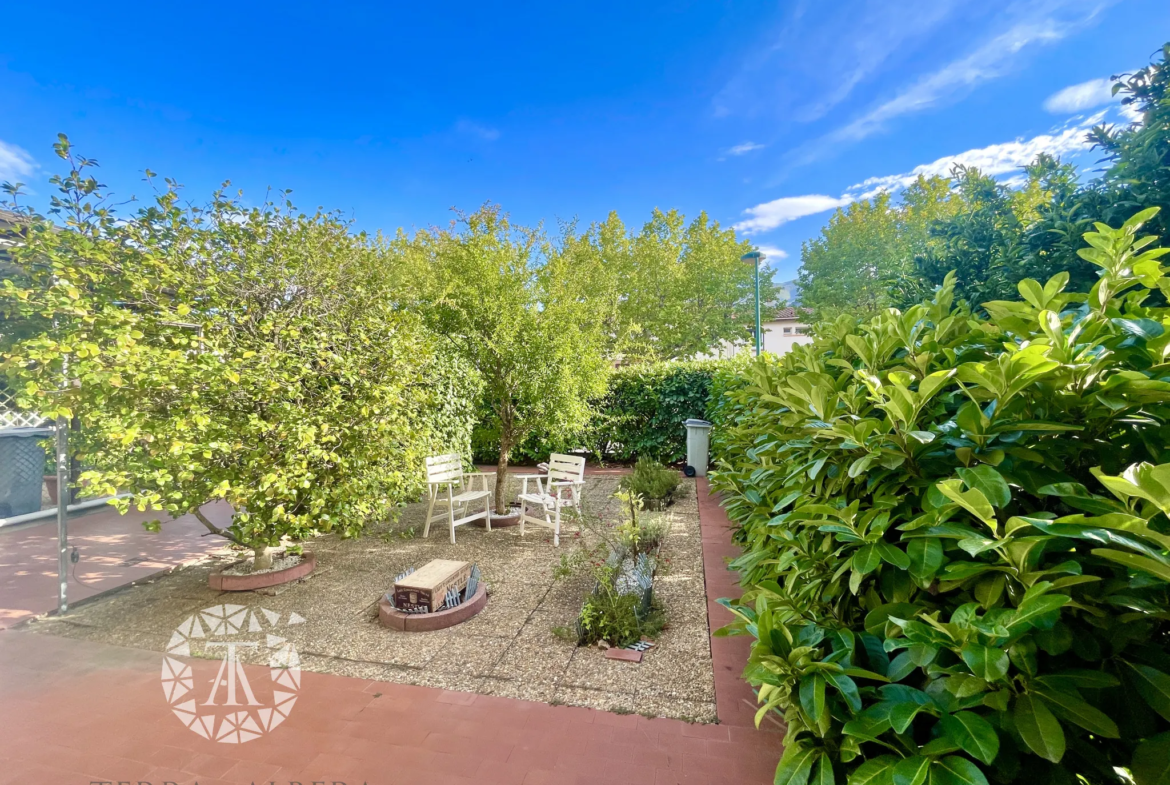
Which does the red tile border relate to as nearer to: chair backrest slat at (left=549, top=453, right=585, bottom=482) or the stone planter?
chair backrest slat at (left=549, top=453, right=585, bottom=482)

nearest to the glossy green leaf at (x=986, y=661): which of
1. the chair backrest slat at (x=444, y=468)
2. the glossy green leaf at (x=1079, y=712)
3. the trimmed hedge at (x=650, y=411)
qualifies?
the glossy green leaf at (x=1079, y=712)

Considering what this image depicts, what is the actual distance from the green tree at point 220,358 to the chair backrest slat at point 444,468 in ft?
1.72

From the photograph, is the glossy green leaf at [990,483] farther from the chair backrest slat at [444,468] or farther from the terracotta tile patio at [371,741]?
the chair backrest slat at [444,468]

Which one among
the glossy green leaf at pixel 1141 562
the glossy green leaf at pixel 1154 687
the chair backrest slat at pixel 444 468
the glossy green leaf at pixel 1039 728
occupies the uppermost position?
the glossy green leaf at pixel 1141 562

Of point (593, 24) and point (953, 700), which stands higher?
point (593, 24)

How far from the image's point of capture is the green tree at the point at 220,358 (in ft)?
10.5

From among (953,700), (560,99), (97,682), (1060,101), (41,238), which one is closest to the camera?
(953,700)

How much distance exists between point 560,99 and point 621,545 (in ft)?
29.3

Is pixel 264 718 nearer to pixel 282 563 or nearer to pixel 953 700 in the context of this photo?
pixel 282 563

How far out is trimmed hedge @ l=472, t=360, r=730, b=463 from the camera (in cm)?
958

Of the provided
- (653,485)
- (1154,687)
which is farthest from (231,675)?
(653,485)

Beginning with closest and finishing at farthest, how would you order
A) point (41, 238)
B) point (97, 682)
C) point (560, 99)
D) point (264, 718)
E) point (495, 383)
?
point (264, 718) → point (97, 682) → point (41, 238) → point (495, 383) → point (560, 99)

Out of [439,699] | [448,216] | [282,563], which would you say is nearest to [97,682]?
[282,563]

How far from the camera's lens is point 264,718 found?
2.48 meters
